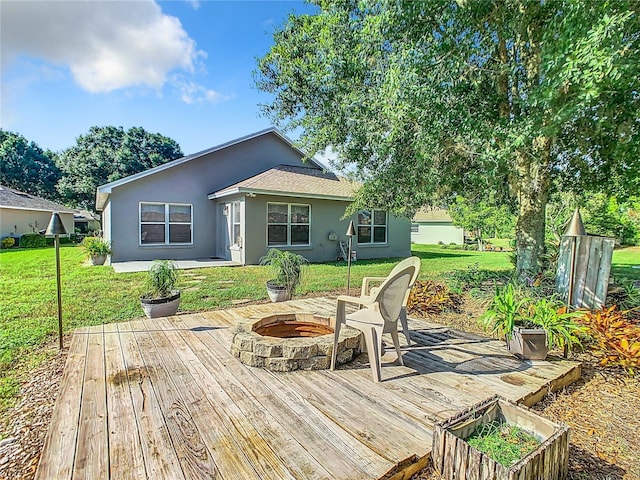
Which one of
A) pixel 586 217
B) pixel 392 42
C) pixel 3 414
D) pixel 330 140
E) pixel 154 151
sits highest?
pixel 154 151

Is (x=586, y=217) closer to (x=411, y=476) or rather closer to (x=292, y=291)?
(x=292, y=291)

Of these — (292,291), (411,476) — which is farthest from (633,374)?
(292,291)

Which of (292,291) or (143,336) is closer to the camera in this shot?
(143,336)

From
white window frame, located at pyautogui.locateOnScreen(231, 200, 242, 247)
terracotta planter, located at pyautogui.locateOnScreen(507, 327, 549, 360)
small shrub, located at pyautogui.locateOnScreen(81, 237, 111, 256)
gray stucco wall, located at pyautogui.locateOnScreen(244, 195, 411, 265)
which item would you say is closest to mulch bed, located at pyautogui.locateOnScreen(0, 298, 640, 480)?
terracotta planter, located at pyautogui.locateOnScreen(507, 327, 549, 360)

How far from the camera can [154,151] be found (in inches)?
1236

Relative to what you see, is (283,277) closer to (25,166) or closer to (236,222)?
(236,222)

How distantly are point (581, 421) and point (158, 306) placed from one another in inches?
203

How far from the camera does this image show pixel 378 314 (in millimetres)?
3018

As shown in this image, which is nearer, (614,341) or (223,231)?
(614,341)

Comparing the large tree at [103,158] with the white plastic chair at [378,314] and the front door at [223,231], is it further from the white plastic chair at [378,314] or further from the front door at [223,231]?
the white plastic chair at [378,314]

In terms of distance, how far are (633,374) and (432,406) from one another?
2.34 meters

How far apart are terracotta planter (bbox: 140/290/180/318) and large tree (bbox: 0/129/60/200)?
35296 mm

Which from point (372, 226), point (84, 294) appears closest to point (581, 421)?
point (84, 294)

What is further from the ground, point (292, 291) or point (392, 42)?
point (392, 42)
